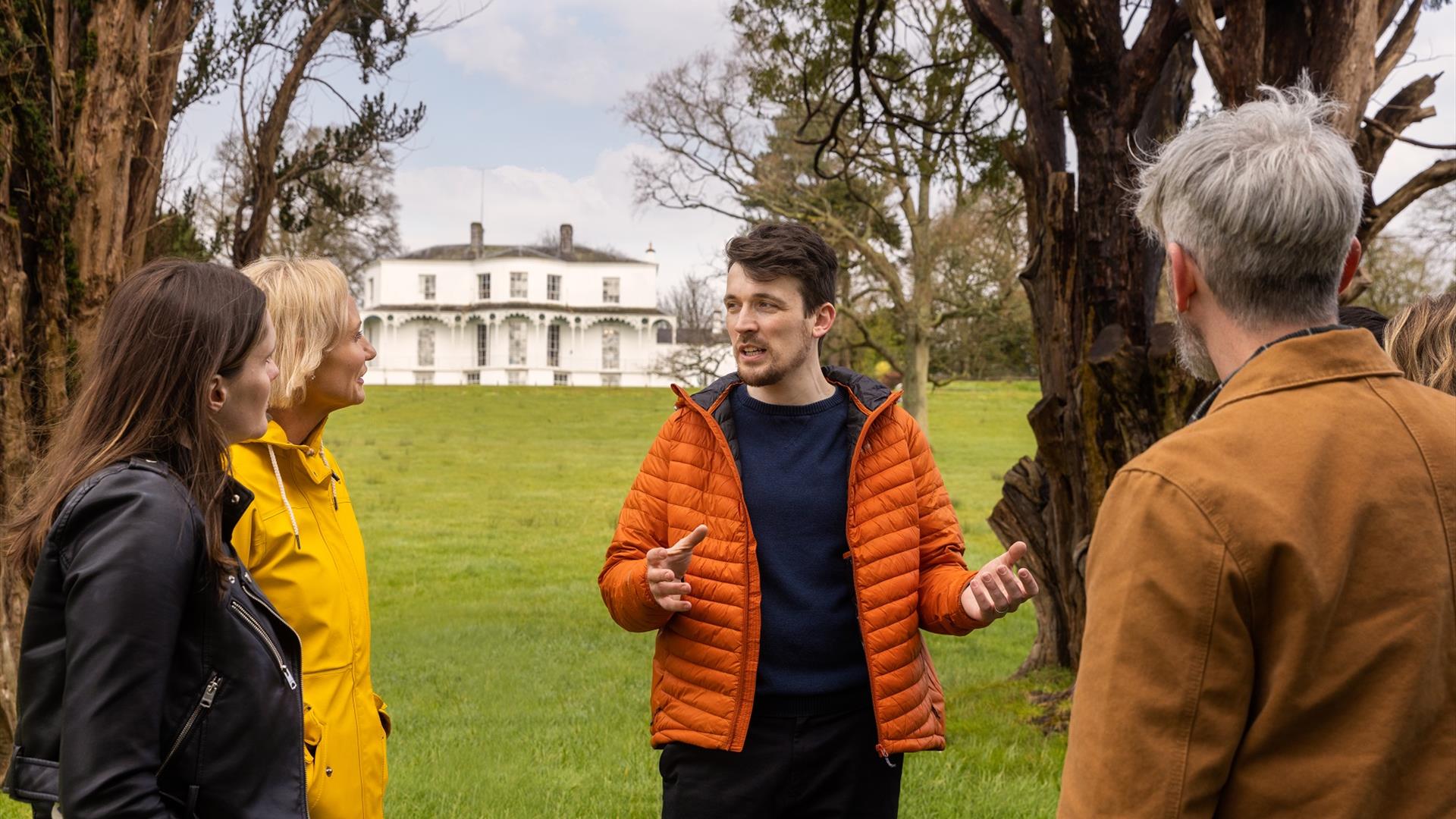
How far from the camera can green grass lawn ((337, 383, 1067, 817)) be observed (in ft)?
20.2

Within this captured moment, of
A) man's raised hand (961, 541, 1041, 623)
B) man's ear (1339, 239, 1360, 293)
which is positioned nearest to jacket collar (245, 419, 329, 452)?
man's raised hand (961, 541, 1041, 623)

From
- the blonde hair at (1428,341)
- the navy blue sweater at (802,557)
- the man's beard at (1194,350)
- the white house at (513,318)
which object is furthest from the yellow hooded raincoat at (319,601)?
the white house at (513,318)

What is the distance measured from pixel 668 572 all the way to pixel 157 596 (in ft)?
4.44

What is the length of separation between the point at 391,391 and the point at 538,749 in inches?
1885

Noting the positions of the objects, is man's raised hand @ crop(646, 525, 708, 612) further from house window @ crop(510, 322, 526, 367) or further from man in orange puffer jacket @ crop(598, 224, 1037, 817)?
house window @ crop(510, 322, 526, 367)

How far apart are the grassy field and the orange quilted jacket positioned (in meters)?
2.86

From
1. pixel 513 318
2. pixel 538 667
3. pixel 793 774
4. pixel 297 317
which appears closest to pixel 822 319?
pixel 793 774

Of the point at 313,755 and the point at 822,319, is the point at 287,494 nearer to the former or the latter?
the point at 313,755

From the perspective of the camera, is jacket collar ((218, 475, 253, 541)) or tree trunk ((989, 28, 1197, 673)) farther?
tree trunk ((989, 28, 1197, 673))

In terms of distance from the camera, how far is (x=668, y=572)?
3053 mm

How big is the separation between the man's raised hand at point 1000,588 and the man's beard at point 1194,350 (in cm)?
104

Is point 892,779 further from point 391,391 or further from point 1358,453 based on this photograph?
point 391,391

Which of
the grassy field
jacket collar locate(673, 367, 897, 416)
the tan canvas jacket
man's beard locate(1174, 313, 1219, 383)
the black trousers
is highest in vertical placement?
man's beard locate(1174, 313, 1219, 383)

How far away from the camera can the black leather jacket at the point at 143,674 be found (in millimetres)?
1908
